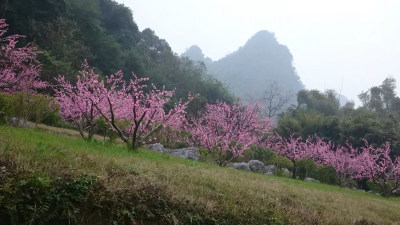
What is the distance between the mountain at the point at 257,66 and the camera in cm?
10369

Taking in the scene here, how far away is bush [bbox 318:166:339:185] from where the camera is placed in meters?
19.3

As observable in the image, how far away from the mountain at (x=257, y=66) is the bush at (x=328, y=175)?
78288 mm

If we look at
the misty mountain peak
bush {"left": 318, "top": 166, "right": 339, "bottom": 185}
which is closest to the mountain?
the misty mountain peak

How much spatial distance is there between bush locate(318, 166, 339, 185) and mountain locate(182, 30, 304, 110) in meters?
78.3

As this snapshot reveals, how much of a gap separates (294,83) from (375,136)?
287ft

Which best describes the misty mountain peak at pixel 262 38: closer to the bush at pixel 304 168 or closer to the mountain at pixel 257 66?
the mountain at pixel 257 66

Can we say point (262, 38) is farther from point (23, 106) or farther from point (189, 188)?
point (189, 188)

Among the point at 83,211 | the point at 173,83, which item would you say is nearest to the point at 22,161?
the point at 83,211

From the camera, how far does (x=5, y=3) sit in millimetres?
21422

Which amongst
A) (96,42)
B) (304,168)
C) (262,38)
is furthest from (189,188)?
(262,38)

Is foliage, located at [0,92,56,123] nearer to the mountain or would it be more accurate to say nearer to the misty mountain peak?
the mountain

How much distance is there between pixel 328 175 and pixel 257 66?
321 feet

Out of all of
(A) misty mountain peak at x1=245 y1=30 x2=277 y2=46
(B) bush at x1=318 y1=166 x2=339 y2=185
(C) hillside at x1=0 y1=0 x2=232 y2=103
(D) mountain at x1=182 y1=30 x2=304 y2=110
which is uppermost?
(A) misty mountain peak at x1=245 y1=30 x2=277 y2=46

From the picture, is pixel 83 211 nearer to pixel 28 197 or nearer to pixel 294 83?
pixel 28 197
